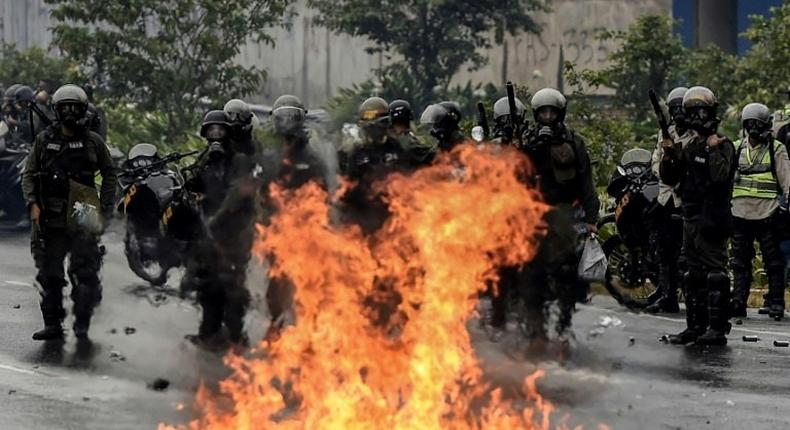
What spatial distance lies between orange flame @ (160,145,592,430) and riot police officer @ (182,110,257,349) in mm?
3080

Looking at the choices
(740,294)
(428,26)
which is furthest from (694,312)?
(428,26)

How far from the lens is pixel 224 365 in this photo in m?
11.1

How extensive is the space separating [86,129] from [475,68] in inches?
936

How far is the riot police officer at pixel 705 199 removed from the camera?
41.8ft

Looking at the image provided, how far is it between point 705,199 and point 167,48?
16611mm

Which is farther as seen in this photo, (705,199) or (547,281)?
(705,199)

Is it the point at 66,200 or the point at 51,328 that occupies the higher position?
the point at 66,200

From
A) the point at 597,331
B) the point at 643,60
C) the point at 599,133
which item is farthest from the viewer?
the point at 643,60

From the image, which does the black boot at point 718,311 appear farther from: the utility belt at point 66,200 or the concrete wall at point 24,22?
the concrete wall at point 24,22

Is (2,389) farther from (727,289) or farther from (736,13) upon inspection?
(736,13)

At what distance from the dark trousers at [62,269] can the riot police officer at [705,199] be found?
4.20m

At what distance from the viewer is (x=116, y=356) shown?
12148 mm

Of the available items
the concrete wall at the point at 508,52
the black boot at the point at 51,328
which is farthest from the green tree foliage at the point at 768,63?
the concrete wall at the point at 508,52

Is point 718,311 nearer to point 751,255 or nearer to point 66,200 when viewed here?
point 751,255
